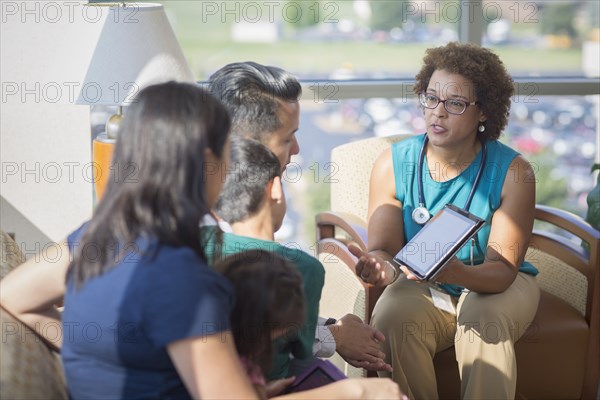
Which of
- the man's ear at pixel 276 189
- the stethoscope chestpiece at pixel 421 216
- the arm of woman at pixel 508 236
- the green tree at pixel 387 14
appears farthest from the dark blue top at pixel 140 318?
the green tree at pixel 387 14

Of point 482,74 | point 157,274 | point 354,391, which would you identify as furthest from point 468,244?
point 157,274

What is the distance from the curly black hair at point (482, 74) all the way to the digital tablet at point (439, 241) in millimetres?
452

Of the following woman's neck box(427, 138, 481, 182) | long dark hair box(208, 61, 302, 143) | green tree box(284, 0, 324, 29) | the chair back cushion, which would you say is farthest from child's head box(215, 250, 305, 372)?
green tree box(284, 0, 324, 29)

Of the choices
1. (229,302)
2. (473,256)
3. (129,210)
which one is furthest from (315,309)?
(473,256)

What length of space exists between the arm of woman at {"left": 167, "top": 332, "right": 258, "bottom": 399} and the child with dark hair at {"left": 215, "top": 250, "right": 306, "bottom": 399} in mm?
166

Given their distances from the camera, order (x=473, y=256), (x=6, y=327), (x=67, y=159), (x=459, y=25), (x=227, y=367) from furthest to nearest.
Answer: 1. (x=459, y=25)
2. (x=67, y=159)
3. (x=473, y=256)
4. (x=6, y=327)
5. (x=227, y=367)

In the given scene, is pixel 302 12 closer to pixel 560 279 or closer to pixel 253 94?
pixel 560 279

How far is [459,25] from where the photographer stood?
440 centimetres

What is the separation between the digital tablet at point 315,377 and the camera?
2.00 metres

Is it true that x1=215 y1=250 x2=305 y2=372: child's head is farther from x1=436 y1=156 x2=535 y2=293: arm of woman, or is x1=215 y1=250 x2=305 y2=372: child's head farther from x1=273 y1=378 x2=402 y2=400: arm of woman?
x1=436 y1=156 x2=535 y2=293: arm of woman

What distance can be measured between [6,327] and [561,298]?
217cm

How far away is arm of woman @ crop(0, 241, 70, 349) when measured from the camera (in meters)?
1.90

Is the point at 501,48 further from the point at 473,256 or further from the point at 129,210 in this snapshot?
the point at 129,210

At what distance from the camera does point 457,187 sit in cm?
309
